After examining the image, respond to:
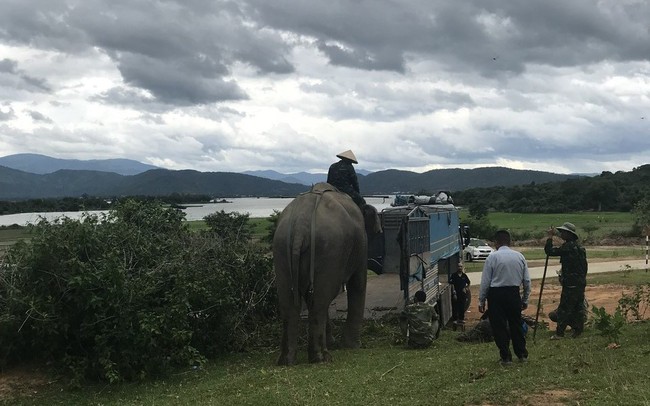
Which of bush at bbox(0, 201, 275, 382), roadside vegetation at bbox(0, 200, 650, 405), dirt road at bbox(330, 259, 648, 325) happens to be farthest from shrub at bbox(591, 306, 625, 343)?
bush at bbox(0, 201, 275, 382)

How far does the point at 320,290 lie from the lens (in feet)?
29.6

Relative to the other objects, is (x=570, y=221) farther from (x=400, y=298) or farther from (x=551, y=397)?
(x=551, y=397)

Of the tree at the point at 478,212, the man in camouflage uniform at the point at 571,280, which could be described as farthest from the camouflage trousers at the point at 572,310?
the tree at the point at 478,212

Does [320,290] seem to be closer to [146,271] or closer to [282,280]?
[282,280]

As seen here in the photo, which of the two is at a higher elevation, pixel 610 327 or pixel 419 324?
pixel 610 327

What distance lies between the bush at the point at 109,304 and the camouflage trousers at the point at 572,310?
5.77m

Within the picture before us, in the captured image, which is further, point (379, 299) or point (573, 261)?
point (379, 299)

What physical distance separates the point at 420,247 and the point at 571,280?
2.73 m

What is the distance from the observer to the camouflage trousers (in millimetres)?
10906

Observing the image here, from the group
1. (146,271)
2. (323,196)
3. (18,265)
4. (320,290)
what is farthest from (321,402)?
(18,265)

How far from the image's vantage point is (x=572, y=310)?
36.1 feet

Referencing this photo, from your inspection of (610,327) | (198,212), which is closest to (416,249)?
(610,327)

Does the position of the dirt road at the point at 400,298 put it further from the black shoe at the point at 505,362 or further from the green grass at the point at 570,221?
the green grass at the point at 570,221

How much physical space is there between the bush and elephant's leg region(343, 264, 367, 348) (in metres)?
1.87
